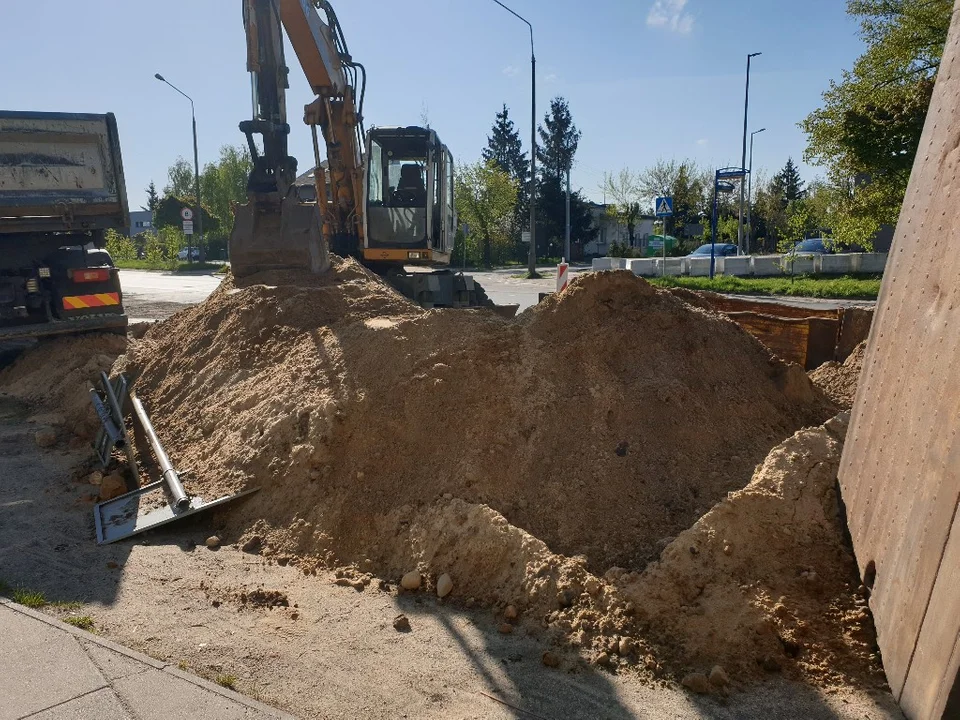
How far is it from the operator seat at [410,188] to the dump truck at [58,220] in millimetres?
3987

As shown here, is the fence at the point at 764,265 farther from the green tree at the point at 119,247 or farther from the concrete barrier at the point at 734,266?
the green tree at the point at 119,247

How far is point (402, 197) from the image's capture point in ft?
39.6

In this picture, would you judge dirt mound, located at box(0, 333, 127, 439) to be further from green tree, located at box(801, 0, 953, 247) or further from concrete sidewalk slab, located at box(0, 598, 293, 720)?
green tree, located at box(801, 0, 953, 247)

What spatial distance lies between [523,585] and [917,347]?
7.48 ft

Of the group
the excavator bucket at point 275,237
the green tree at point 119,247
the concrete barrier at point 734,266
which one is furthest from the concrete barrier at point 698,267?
the green tree at point 119,247

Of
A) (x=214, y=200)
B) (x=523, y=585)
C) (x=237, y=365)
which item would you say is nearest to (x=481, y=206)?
(x=214, y=200)

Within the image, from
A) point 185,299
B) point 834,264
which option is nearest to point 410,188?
point 185,299

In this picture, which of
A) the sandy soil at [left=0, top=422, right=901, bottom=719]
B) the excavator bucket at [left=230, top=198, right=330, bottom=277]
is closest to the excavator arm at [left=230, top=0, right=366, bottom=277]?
the excavator bucket at [left=230, top=198, right=330, bottom=277]

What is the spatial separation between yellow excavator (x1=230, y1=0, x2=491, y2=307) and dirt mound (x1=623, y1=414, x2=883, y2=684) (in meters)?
6.24

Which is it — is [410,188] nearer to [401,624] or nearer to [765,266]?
[401,624]

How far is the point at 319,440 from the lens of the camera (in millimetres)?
5297

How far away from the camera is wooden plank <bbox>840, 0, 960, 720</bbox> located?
9.50 ft

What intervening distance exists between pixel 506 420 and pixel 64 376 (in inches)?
260

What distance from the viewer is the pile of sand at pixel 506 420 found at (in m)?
4.71
